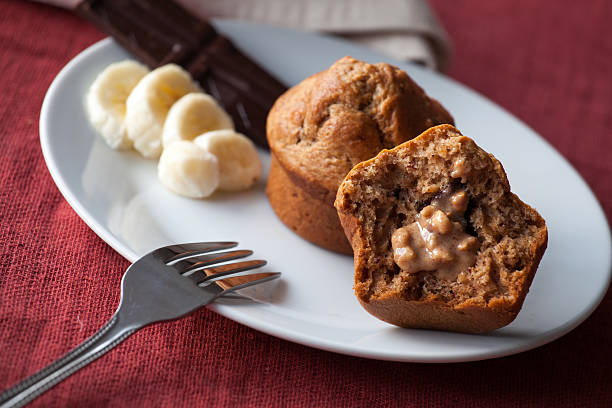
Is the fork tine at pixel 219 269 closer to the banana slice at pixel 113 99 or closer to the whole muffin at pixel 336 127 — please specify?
the whole muffin at pixel 336 127

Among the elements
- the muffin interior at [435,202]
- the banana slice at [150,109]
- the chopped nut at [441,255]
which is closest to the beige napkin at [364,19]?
the banana slice at [150,109]

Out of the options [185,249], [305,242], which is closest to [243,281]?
[185,249]

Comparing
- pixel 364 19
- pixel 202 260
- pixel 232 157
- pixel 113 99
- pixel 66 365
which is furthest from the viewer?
pixel 364 19

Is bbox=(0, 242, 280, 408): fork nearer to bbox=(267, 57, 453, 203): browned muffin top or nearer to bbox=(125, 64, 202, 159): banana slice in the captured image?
bbox=(267, 57, 453, 203): browned muffin top

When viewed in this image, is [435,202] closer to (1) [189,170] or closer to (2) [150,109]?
(1) [189,170]

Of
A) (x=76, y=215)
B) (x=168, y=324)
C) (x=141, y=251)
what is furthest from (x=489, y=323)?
(x=76, y=215)

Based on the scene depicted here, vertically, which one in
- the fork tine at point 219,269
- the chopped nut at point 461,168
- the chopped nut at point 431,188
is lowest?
the fork tine at point 219,269
